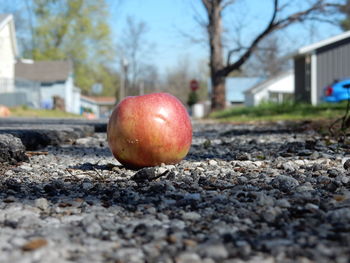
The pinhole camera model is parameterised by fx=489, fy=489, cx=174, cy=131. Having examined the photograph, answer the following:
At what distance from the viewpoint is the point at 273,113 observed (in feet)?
48.3

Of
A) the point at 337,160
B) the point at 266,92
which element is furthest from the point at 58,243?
the point at 266,92

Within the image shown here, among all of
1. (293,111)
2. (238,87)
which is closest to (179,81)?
(238,87)

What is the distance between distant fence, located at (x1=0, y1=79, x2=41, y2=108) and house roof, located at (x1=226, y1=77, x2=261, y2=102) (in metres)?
32.3

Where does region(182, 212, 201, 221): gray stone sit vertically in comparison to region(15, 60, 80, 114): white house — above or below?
below

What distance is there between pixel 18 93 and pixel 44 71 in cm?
1318

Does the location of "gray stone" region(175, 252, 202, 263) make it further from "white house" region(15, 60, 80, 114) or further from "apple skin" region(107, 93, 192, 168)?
"white house" region(15, 60, 80, 114)

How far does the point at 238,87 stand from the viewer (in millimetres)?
61406

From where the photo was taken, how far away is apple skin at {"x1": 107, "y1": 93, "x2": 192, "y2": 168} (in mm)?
3320

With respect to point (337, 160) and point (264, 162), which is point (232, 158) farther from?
point (337, 160)

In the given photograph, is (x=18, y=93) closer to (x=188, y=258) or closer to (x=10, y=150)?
(x=10, y=150)

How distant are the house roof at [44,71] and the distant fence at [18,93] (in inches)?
320

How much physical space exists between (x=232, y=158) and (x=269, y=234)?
2422 millimetres

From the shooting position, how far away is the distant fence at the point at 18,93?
91.0 feet

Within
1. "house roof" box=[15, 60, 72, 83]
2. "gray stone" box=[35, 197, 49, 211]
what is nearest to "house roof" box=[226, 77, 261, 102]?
"house roof" box=[15, 60, 72, 83]
